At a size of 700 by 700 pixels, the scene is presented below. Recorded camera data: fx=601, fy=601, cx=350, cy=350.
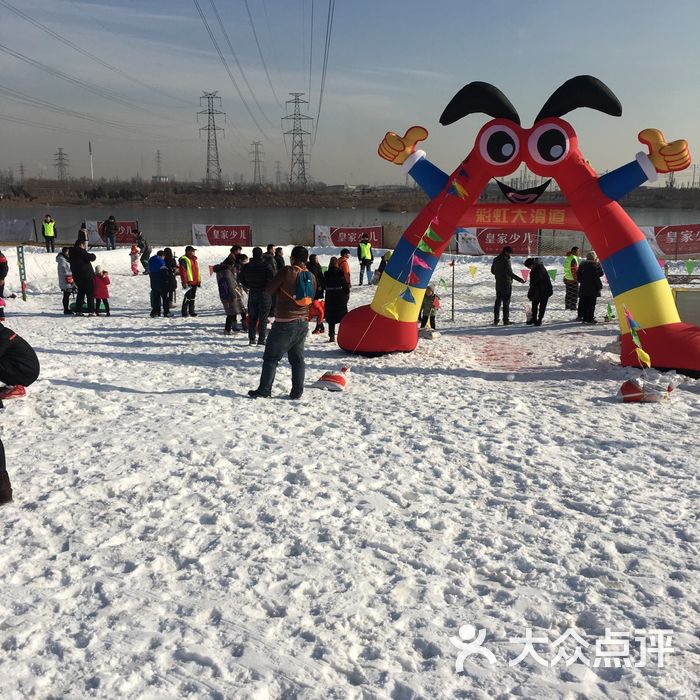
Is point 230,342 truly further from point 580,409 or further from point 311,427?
point 580,409

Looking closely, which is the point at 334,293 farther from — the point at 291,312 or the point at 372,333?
the point at 291,312

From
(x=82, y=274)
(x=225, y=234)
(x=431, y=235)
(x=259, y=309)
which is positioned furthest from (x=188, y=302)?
(x=225, y=234)

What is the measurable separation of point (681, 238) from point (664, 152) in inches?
623

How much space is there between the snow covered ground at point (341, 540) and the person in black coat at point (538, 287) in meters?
4.52

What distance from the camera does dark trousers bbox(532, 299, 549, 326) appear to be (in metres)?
11.7

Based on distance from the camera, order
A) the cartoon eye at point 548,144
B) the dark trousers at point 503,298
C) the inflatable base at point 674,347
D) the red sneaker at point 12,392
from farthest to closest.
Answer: the dark trousers at point 503,298 < the cartoon eye at point 548,144 < the inflatable base at point 674,347 < the red sneaker at point 12,392

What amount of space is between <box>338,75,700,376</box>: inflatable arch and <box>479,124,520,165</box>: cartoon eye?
14 millimetres

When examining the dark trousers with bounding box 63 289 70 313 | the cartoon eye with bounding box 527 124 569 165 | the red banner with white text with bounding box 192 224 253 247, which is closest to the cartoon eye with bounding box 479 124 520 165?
the cartoon eye with bounding box 527 124 569 165

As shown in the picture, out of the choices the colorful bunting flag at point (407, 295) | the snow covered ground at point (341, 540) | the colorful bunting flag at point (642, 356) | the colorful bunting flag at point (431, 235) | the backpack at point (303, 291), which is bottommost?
the snow covered ground at point (341, 540)

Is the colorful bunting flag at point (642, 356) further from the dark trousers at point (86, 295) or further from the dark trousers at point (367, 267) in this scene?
the dark trousers at point (367, 267)

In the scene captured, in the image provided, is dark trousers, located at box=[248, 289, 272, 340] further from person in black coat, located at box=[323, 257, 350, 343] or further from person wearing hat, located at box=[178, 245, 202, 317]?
person wearing hat, located at box=[178, 245, 202, 317]

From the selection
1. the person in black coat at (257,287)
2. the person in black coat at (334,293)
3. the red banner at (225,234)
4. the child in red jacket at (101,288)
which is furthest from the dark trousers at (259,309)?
the red banner at (225,234)

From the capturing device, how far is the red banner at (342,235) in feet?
83.0

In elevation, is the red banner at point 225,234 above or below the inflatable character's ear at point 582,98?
below
